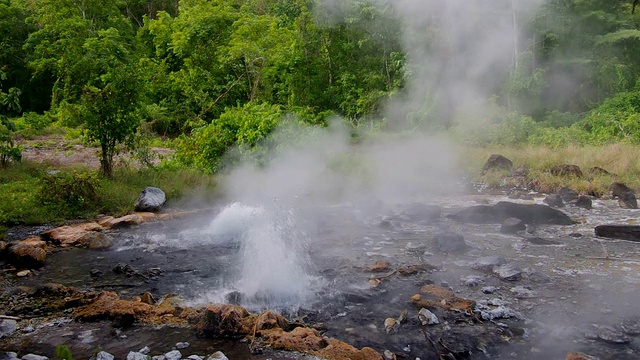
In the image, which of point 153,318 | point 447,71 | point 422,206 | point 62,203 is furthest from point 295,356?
point 447,71

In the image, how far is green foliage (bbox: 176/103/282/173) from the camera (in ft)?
33.6

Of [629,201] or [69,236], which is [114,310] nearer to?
[69,236]

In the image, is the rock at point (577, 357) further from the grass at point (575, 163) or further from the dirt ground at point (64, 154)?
the dirt ground at point (64, 154)

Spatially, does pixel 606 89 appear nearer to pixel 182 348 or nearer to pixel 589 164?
pixel 589 164

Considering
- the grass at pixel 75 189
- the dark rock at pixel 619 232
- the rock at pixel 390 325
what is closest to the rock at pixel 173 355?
the rock at pixel 390 325

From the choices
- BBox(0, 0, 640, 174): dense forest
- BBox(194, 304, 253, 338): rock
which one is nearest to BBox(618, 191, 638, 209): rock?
BBox(0, 0, 640, 174): dense forest

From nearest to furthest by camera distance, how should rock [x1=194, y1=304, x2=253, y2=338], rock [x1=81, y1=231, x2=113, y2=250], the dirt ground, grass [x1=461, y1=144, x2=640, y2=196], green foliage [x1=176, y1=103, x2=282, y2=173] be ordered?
rock [x1=194, y1=304, x2=253, y2=338]
rock [x1=81, y1=231, x2=113, y2=250]
grass [x1=461, y1=144, x2=640, y2=196]
green foliage [x1=176, y1=103, x2=282, y2=173]
the dirt ground

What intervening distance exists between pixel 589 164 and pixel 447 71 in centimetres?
611

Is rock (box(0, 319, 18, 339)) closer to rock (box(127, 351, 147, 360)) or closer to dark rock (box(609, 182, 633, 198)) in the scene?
rock (box(127, 351, 147, 360))

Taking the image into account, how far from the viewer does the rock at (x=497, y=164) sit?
10578 mm

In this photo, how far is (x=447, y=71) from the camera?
1514 centimetres

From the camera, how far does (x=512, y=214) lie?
737 cm

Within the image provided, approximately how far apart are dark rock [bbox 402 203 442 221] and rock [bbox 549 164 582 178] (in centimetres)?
326

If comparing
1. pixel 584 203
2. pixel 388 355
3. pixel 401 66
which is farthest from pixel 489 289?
pixel 401 66
